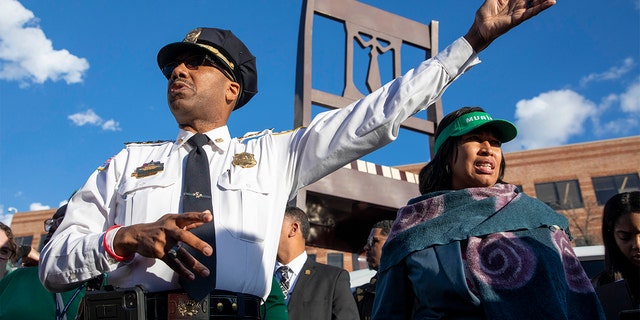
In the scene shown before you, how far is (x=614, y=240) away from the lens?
2859mm

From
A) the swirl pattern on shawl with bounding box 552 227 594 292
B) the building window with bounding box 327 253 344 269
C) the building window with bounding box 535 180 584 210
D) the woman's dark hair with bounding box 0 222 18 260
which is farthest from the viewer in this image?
the building window with bounding box 327 253 344 269

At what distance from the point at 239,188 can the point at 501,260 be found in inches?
36.8

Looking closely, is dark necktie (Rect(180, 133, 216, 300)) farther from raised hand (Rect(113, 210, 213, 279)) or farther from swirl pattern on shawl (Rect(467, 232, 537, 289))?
swirl pattern on shawl (Rect(467, 232, 537, 289))

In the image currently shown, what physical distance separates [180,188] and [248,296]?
44cm

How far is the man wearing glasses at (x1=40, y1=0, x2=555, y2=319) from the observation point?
158 centimetres

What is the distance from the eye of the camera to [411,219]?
2.17 meters

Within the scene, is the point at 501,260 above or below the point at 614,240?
below

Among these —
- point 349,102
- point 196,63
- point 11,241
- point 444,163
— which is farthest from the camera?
point 349,102

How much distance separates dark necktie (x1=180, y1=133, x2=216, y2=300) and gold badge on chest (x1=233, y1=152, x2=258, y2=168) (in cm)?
10

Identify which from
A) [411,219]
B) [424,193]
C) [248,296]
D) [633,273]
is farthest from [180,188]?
[633,273]

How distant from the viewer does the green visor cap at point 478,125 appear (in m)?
2.22

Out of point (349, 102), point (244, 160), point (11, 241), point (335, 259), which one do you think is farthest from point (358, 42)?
point (335, 259)

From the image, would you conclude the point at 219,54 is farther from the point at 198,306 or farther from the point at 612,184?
the point at 612,184

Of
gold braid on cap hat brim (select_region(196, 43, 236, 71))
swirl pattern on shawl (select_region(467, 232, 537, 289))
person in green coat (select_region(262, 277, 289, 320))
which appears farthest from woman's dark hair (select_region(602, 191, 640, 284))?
gold braid on cap hat brim (select_region(196, 43, 236, 71))
